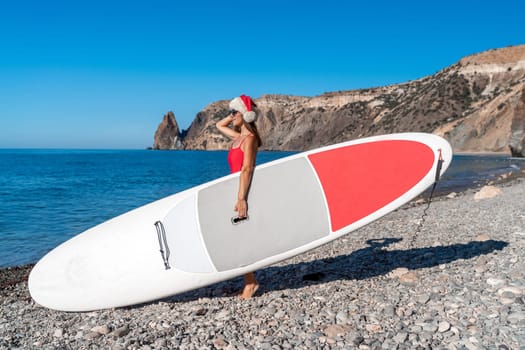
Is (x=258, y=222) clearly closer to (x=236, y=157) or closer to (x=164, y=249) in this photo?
(x=236, y=157)

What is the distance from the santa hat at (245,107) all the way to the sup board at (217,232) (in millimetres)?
643

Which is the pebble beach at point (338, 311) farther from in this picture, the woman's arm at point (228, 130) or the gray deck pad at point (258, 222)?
the woman's arm at point (228, 130)

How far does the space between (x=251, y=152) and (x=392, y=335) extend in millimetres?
2358

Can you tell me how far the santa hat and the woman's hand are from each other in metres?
0.92

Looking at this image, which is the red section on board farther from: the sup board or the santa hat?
the santa hat

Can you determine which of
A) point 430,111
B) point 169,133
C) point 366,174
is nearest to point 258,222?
point 366,174

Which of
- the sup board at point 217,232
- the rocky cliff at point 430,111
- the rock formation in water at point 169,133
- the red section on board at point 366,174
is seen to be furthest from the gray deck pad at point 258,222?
the rock formation in water at point 169,133

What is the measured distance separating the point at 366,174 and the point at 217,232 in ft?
6.52

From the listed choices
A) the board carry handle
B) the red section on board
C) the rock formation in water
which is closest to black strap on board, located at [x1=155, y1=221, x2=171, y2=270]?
the board carry handle

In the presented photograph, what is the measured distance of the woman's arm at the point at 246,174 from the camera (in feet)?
16.1

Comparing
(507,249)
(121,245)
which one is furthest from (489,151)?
(121,245)

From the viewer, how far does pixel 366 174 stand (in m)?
5.54

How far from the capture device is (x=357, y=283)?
540 centimetres

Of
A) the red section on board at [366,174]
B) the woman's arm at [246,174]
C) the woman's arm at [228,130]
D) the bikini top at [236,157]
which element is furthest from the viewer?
the red section on board at [366,174]
